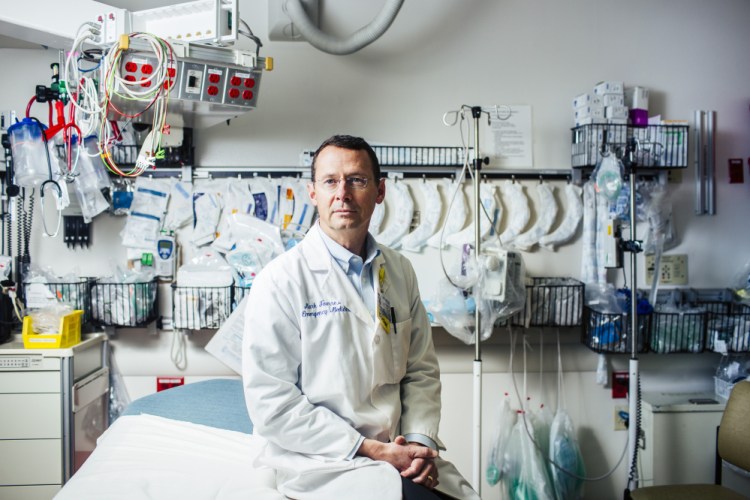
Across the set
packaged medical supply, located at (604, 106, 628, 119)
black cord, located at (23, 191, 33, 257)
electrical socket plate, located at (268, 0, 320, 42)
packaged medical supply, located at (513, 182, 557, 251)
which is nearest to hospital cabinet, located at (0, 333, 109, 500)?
black cord, located at (23, 191, 33, 257)

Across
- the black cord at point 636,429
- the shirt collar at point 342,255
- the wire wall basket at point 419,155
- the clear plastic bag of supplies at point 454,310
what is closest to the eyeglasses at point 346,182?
the shirt collar at point 342,255

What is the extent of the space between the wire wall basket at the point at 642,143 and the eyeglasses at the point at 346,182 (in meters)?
1.57

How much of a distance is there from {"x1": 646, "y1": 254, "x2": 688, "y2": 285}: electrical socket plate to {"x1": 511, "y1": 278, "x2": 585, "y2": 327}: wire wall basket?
0.53 metres

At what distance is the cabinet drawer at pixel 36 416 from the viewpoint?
7.70 ft

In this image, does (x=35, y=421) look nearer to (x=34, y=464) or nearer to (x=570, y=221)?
(x=34, y=464)

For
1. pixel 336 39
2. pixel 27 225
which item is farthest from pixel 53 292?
pixel 336 39

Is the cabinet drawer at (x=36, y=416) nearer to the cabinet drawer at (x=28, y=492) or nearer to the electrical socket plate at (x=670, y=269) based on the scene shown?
the cabinet drawer at (x=28, y=492)

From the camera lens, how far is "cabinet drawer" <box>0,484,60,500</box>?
7.70 feet

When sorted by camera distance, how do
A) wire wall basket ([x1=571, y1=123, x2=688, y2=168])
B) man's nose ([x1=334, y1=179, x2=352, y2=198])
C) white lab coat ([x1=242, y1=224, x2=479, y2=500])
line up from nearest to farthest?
white lab coat ([x1=242, y1=224, x2=479, y2=500]) < man's nose ([x1=334, y1=179, x2=352, y2=198]) < wire wall basket ([x1=571, y1=123, x2=688, y2=168])

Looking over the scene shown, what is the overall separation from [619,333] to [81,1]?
2695 mm

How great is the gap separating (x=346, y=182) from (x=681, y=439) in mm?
2244

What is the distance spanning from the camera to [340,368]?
1577mm

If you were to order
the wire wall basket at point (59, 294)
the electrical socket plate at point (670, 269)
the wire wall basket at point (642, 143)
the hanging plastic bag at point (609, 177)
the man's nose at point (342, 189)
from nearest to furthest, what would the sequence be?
1. the man's nose at point (342, 189)
2. the wire wall basket at point (59, 294)
3. the hanging plastic bag at point (609, 177)
4. the wire wall basket at point (642, 143)
5. the electrical socket plate at point (670, 269)

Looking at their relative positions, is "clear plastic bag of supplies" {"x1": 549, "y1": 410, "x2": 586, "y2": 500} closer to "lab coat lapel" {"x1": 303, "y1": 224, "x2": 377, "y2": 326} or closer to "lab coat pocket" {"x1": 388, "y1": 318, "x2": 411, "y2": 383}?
"lab coat pocket" {"x1": 388, "y1": 318, "x2": 411, "y2": 383}
